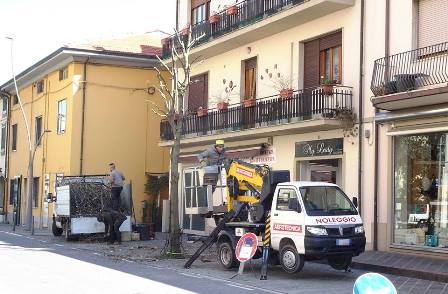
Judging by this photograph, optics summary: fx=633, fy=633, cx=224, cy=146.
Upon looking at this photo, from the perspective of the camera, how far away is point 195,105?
26.7 m

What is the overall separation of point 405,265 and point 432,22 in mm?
6207

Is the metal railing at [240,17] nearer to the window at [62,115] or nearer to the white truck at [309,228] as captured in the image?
the white truck at [309,228]

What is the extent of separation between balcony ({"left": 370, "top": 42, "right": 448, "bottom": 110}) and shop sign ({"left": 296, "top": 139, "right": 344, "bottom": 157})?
2331 millimetres

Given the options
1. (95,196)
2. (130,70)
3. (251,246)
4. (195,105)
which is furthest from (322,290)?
(130,70)

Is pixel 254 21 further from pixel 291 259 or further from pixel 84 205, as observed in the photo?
pixel 291 259

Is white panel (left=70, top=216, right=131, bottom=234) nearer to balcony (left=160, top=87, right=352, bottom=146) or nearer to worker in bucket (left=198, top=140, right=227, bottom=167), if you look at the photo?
balcony (left=160, top=87, right=352, bottom=146)

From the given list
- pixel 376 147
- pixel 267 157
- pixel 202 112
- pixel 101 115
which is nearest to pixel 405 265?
pixel 376 147

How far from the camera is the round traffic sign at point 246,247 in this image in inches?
510

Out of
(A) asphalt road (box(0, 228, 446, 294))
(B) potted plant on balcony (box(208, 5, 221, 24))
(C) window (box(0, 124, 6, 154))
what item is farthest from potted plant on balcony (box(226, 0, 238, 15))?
(C) window (box(0, 124, 6, 154))

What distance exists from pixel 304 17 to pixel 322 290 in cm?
1036

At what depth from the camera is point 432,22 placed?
15906 mm

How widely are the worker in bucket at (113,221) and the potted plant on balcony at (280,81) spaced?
6668mm

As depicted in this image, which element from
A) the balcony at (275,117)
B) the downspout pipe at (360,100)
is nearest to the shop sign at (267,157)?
the balcony at (275,117)

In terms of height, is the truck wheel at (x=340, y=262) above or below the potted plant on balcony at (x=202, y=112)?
below
